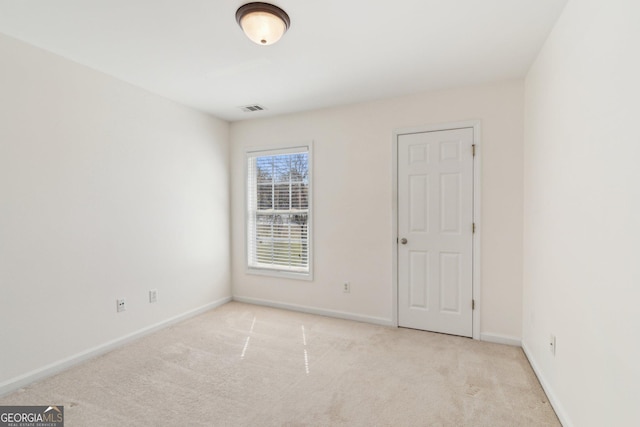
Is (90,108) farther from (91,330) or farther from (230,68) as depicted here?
(91,330)

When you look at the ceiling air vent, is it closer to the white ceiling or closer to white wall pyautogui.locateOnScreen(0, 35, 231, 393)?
the white ceiling

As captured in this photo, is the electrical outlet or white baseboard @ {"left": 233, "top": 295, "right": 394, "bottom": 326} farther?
the electrical outlet

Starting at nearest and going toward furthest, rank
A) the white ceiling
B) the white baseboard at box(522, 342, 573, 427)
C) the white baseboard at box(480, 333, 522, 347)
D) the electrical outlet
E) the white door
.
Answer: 1. the white baseboard at box(522, 342, 573, 427)
2. the white ceiling
3. the white baseboard at box(480, 333, 522, 347)
4. the white door
5. the electrical outlet

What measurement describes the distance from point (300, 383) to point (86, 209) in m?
2.39

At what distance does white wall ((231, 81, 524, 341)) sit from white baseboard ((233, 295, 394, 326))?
0.02 metres

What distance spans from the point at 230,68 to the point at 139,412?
274 cm

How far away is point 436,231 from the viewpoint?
327cm

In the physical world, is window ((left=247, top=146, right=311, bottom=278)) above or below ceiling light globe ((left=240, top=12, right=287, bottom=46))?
below

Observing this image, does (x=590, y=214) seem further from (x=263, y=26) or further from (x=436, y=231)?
(x=263, y=26)

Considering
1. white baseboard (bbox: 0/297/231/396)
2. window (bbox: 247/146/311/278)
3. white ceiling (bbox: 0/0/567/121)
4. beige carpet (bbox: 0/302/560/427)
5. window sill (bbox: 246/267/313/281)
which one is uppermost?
white ceiling (bbox: 0/0/567/121)

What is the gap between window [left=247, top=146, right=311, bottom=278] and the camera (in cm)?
404

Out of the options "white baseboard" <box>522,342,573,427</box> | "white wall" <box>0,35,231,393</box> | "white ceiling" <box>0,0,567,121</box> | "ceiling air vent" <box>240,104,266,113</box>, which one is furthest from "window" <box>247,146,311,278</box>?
"white baseboard" <box>522,342,573,427</box>

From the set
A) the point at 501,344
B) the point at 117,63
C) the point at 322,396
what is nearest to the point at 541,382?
the point at 501,344

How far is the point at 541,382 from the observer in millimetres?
2273
